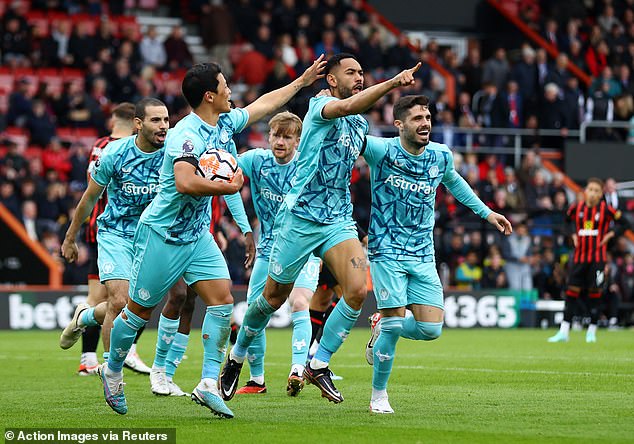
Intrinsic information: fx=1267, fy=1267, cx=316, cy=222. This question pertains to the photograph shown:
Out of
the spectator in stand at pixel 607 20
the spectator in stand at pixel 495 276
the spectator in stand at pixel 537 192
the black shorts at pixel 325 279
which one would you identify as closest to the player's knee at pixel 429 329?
the black shorts at pixel 325 279

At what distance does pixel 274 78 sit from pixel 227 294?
19.3 meters

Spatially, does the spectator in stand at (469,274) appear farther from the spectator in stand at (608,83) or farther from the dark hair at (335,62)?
the dark hair at (335,62)

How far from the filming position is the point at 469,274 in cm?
2539

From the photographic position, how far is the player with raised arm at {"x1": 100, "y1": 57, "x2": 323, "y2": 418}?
8.95 metres

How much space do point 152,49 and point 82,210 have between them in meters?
18.0

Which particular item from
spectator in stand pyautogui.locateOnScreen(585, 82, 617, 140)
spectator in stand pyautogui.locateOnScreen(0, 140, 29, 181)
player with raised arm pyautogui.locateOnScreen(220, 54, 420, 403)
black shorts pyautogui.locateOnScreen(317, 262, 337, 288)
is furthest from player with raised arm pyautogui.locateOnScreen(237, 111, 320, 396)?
spectator in stand pyautogui.locateOnScreen(585, 82, 617, 140)

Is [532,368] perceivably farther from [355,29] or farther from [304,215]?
[355,29]

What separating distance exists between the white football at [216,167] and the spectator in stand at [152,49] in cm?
1999

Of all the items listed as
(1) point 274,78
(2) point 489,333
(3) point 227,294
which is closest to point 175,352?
(3) point 227,294

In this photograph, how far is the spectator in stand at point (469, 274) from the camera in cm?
2531

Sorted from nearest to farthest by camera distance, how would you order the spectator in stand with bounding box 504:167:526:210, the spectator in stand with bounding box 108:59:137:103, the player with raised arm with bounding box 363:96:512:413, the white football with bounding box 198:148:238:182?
the white football with bounding box 198:148:238:182, the player with raised arm with bounding box 363:96:512:413, the spectator in stand with bounding box 108:59:137:103, the spectator in stand with bounding box 504:167:526:210

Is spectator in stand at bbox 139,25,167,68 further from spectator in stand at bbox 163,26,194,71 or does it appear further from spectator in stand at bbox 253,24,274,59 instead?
spectator in stand at bbox 253,24,274,59

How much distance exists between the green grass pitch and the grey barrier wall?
5487mm

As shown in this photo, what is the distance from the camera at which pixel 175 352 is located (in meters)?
11.1
